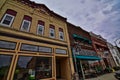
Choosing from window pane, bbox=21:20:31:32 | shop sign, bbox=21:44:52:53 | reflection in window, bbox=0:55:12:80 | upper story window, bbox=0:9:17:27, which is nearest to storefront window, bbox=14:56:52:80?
reflection in window, bbox=0:55:12:80

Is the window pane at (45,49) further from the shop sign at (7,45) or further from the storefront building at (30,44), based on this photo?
the shop sign at (7,45)

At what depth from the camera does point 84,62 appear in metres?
15.5


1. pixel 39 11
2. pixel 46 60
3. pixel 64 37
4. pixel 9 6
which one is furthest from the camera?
pixel 64 37

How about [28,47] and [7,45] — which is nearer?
[7,45]

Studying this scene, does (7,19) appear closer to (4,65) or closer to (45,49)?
(4,65)

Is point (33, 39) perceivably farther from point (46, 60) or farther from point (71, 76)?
point (71, 76)

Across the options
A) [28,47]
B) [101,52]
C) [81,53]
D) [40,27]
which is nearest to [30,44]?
[28,47]

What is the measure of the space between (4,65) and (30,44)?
293 centimetres

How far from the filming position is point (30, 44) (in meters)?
8.75

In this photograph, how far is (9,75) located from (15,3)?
7599 mm

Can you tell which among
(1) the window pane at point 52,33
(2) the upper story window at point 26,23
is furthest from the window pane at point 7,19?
(1) the window pane at point 52,33

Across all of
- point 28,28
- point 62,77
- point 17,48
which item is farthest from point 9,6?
point 62,77

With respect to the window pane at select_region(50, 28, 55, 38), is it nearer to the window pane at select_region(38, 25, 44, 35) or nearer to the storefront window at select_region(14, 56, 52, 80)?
the window pane at select_region(38, 25, 44, 35)

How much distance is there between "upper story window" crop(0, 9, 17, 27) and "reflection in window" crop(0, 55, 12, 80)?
10.2 ft
